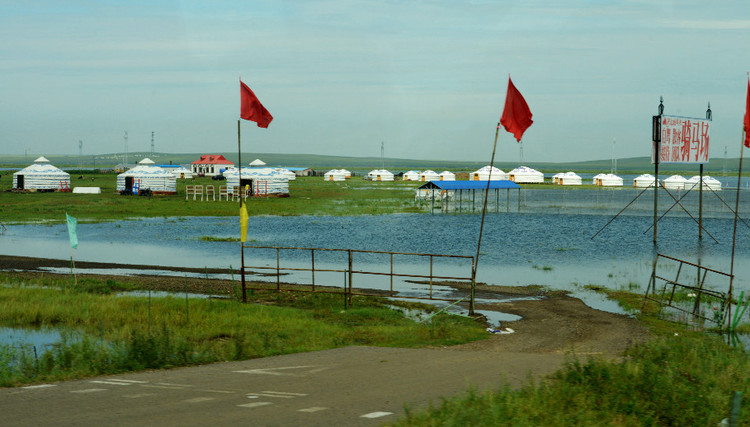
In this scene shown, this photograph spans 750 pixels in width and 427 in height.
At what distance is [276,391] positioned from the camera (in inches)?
430

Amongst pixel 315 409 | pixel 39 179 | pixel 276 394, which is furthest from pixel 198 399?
pixel 39 179

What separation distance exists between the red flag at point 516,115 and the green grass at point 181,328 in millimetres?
5550

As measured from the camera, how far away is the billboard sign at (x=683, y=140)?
38.6 m

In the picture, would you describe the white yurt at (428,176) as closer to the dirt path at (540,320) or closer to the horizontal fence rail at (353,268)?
the horizontal fence rail at (353,268)

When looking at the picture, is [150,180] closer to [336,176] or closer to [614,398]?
[336,176]

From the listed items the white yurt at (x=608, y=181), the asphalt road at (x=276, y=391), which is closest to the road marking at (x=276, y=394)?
the asphalt road at (x=276, y=391)

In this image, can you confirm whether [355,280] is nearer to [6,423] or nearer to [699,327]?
[699,327]

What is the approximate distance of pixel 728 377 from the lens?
36.7 ft

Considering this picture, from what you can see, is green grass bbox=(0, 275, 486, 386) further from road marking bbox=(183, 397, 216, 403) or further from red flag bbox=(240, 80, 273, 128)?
red flag bbox=(240, 80, 273, 128)

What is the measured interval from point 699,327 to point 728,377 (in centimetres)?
981

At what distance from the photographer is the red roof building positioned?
14988 cm

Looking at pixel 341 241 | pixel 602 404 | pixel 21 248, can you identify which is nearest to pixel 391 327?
pixel 602 404

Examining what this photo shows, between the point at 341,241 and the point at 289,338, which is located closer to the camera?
the point at 289,338

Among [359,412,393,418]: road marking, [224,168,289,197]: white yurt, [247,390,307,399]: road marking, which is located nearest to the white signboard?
[247,390,307,399]: road marking
